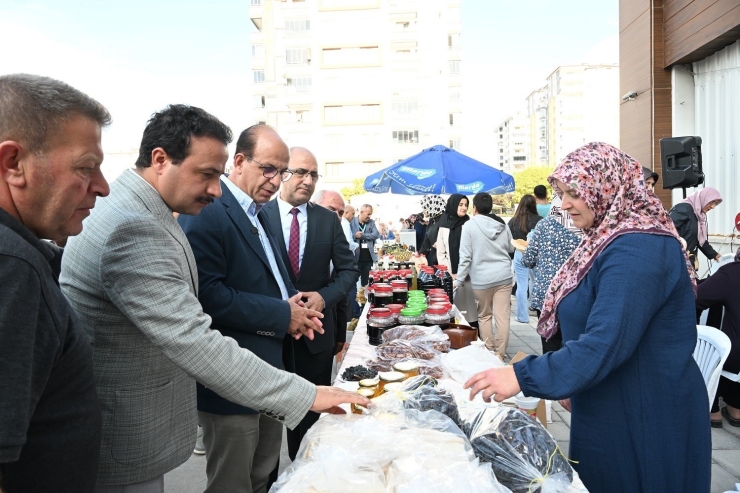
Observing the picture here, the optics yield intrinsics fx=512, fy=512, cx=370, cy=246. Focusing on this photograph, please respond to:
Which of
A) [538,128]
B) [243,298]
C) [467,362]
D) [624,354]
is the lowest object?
[467,362]

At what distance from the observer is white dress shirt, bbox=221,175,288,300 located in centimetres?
Answer: 240

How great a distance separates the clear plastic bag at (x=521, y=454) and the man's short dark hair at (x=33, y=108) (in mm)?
1289

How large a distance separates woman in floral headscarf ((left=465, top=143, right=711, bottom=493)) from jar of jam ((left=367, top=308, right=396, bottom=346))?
4.70ft

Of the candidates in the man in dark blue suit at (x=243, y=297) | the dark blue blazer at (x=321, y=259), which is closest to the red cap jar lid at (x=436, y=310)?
the dark blue blazer at (x=321, y=259)

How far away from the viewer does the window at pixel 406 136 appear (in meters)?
51.6

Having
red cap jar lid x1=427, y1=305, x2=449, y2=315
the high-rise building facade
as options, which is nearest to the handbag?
red cap jar lid x1=427, y1=305, x2=449, y2=315

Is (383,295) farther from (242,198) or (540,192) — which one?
(540,192)

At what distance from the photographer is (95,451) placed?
4.03 feet

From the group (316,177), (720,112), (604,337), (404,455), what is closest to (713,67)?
(720,112)

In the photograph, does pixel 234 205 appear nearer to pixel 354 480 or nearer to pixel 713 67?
pixel 354 480

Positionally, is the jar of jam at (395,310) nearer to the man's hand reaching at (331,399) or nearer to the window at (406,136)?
the man's hand reaching at (331,399)

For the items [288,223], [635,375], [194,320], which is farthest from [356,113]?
[194,320]

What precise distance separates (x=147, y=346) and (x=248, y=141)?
1279 mm

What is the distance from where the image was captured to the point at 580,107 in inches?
4291
